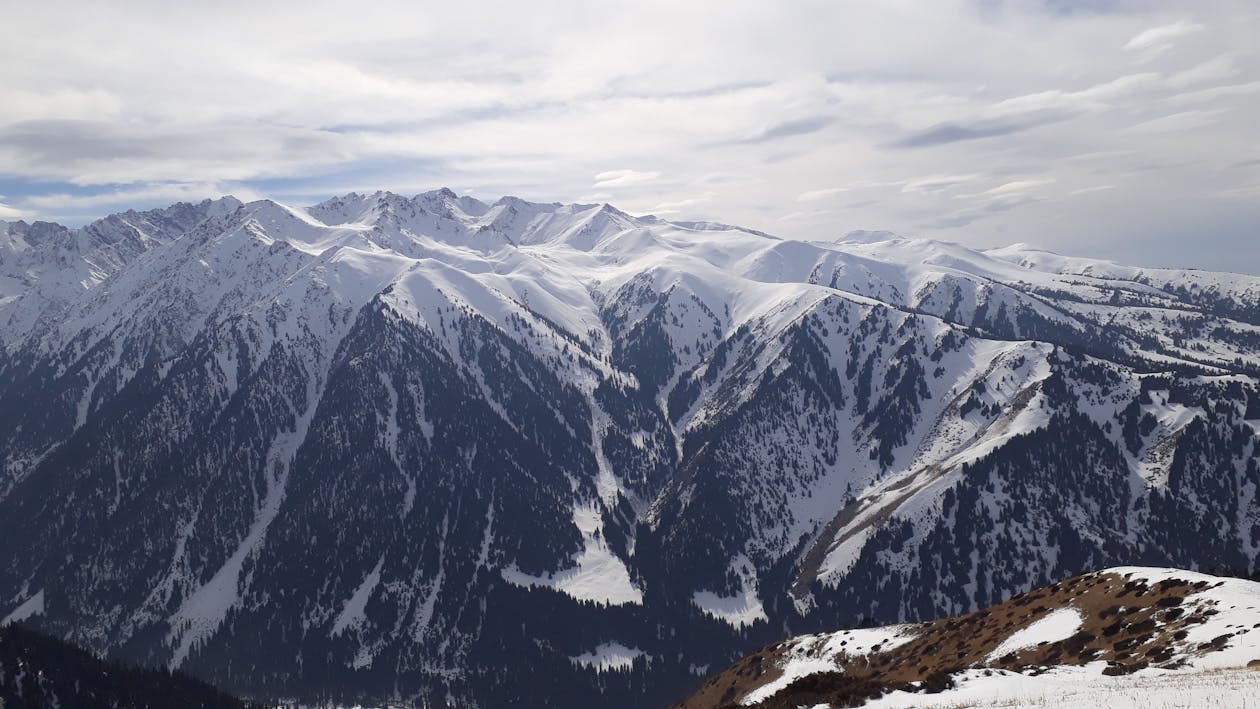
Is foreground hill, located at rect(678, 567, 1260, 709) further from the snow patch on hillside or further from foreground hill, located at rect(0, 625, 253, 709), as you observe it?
foreground hill, located at rect(0, 625, 253, 709)

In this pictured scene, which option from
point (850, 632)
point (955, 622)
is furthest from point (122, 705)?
point (955, 622)

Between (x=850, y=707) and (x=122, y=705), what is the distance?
202 m

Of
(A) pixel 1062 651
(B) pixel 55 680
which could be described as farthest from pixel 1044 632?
(B) pixel 55 680

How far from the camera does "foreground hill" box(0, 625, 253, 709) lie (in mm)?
170875

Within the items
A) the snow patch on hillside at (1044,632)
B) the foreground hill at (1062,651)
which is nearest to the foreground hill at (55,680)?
the foreground hill at (1062,651)

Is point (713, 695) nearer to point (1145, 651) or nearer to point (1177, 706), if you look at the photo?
point (1145, 651)

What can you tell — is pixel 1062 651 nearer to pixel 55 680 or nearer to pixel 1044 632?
pixel 1044 632

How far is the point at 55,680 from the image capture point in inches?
7096

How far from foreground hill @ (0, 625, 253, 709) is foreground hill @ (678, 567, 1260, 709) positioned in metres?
161

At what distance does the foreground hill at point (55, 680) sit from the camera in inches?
6727

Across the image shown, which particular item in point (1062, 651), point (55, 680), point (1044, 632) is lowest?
point (55, 680)

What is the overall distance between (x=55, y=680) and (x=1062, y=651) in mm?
220194

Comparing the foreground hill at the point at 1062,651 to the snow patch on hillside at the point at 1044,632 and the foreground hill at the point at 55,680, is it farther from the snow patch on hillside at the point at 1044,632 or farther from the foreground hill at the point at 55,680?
the foreground hill at the point at 55,680

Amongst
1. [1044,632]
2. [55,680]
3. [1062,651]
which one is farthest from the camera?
[55,680]
